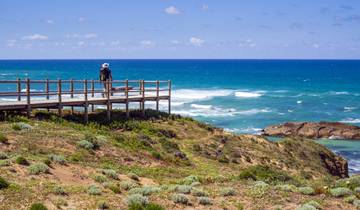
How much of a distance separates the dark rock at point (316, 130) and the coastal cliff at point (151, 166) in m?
14.5

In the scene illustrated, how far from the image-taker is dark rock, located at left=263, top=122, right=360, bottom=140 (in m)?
48.7

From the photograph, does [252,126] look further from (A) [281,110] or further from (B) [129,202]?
(B) [129,202]

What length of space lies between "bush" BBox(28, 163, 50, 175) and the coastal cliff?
3 centimetres

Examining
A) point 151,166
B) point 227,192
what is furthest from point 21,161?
point 151,166

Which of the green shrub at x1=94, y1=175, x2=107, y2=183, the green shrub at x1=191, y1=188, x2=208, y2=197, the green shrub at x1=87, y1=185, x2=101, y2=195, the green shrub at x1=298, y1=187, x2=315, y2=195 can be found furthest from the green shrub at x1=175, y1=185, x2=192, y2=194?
the green shrub at x1=298, y1=187, x2=315, y2=195

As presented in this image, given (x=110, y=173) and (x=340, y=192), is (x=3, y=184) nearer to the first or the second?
(x=110, y=173)

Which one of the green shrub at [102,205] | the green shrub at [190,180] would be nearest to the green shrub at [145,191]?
the green shrub at [102,205]

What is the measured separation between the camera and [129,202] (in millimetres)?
14398

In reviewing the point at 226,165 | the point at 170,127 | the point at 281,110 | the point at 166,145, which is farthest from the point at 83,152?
the point at 281,110

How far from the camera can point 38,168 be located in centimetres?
1677

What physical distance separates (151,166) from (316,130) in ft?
99.6

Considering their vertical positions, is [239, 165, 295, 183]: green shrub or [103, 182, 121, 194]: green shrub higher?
[103, 182, 121, 194]: green shrub

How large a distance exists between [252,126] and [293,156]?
2181 centimetres

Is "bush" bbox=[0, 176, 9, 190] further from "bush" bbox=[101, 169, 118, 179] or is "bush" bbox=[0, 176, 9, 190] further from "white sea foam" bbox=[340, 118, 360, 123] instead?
"white sea foam" bbox=[340, 118, 360, 123]
